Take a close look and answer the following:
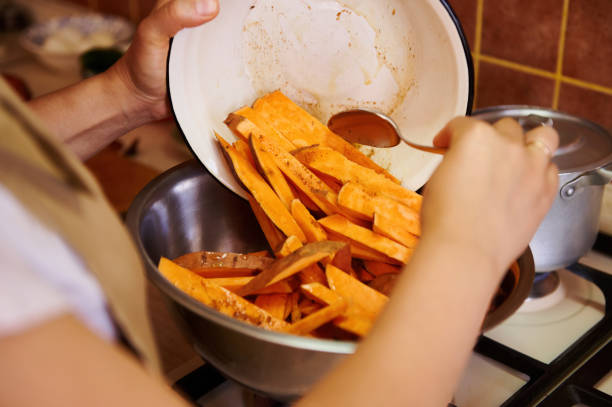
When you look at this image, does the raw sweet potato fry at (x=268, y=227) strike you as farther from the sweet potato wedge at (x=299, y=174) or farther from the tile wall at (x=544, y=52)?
the tile wall at (x=544, y=52)

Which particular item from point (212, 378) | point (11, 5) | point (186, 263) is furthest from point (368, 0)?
point (11, 5)

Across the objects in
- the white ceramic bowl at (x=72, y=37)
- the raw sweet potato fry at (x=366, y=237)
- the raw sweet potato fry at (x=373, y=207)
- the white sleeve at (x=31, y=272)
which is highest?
the white sleeve at (x=31, y=272)

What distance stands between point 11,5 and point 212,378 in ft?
6.83

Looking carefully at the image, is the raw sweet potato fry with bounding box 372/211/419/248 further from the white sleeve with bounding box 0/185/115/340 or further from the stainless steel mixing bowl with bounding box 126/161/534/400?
the white sleeve with bounding box 0/185/115/340

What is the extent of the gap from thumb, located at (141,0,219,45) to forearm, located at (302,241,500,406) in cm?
44

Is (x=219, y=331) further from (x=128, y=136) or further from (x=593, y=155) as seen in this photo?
(x=128, y=136)

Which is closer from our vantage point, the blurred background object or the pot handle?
the pot handle

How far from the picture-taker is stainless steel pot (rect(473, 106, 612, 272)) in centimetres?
77

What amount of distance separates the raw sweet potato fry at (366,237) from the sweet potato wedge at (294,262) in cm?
4

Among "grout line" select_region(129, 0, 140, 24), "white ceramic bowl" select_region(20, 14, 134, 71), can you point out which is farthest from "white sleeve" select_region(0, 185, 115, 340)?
"grout line" select_region(129, 0, 140, 24)

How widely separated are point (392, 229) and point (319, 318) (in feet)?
0.51

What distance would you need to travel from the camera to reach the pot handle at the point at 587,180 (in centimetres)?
77

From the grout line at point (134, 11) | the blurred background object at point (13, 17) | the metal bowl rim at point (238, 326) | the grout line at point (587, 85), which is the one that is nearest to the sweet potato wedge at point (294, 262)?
the metal bowl rim at point (238, 326)

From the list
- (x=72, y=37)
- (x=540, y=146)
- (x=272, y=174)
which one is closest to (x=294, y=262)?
(x=272, y=174)
